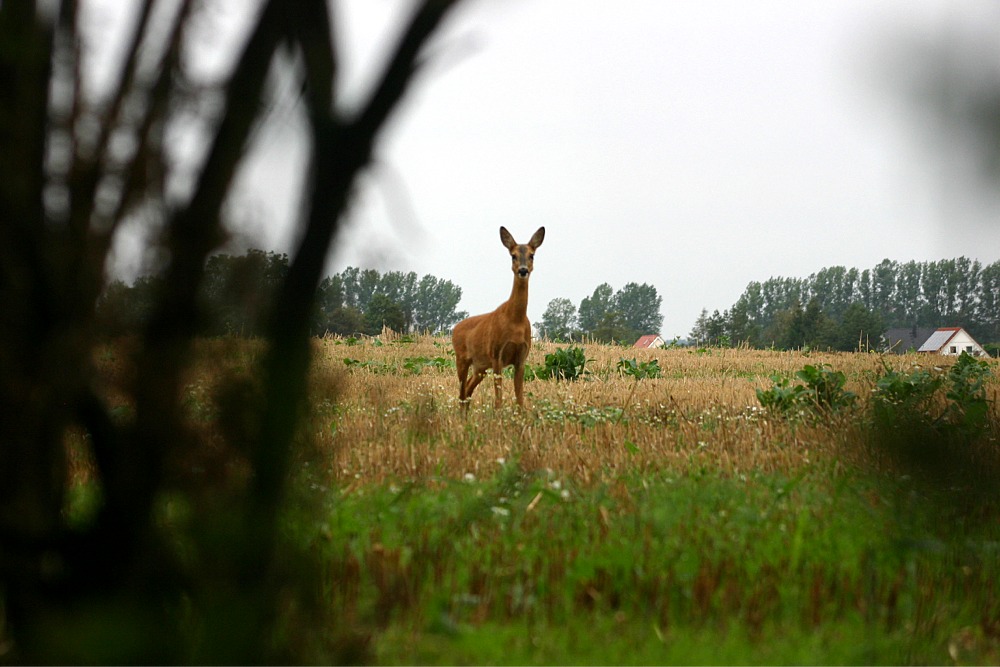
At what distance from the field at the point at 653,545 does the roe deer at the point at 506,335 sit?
443cm

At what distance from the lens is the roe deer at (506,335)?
10.7 metres

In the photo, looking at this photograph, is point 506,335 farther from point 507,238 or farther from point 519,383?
point 507,238

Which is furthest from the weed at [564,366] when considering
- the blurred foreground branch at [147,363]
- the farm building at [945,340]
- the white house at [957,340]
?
the blurred foreground branch at [147,363]

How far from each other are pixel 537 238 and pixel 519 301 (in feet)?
3.76

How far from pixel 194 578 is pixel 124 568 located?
0.16 meters

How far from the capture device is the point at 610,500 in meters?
4.53

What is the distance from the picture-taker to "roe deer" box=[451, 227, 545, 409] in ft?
35.0

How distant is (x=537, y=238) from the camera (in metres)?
11.5

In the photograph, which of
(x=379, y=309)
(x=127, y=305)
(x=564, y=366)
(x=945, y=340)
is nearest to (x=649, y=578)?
(x=127, y=305)

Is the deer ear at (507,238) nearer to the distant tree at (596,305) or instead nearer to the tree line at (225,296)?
the tree line at (225,296)

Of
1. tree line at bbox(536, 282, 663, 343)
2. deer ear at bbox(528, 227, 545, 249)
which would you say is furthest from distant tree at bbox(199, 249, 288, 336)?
tree line at bbox(536, 282, 663, 343)

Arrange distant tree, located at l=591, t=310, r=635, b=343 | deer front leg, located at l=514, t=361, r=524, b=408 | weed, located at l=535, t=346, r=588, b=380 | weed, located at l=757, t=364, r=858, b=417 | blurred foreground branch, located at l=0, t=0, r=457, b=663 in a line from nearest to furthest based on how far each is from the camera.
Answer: blurred foreground branch, located at l=0, t=0, r=457, b=663 < weed, located at l=757, t=364, r=858, b=417 < deer front leg, located at l=514, t=361, r=524, b=408 < weed, located at l=535, t=346, r=588, b=380 < distant tree, located at l=591, t=310, r=635, b=343

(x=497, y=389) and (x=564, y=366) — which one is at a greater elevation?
(x=564, y=366)

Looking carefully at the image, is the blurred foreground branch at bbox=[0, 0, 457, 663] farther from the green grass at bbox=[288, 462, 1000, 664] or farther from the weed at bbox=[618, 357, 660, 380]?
the weed at bbox=[618, 357, 660, 380]
